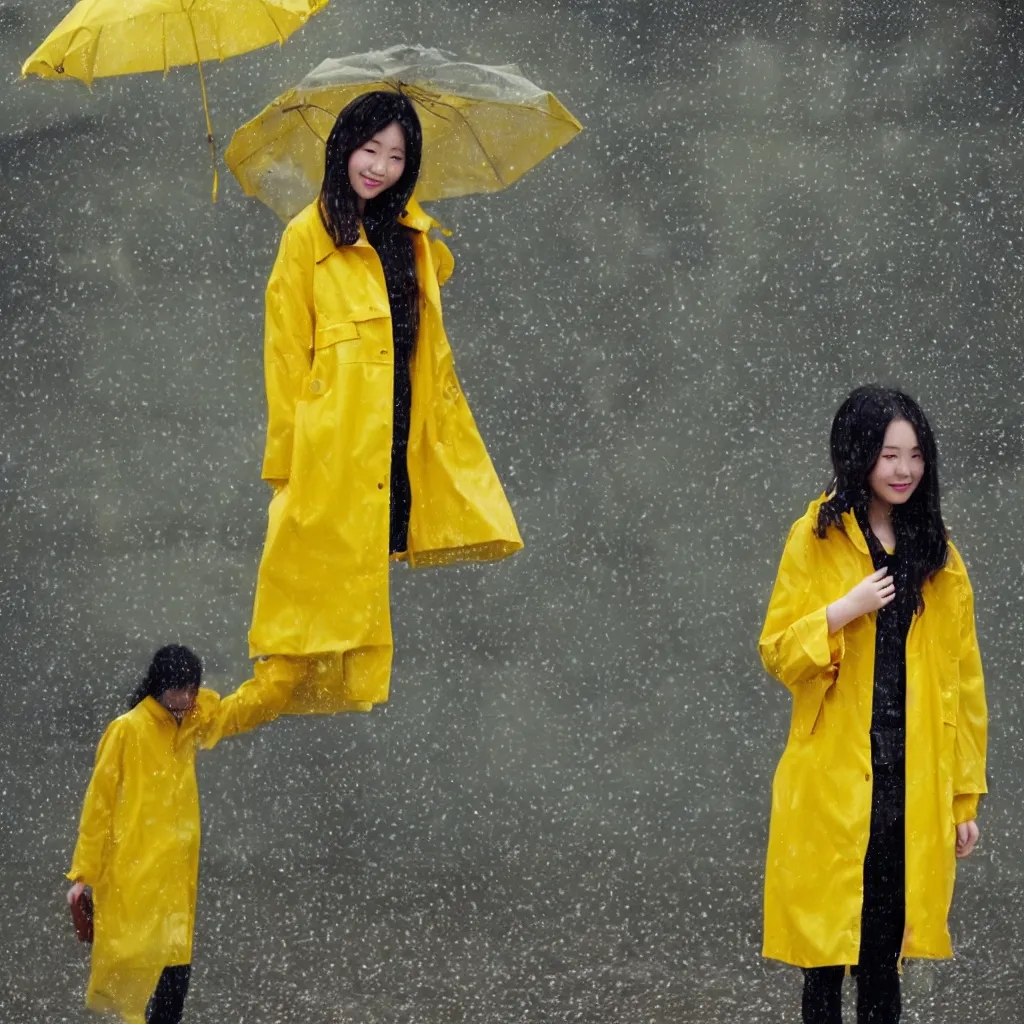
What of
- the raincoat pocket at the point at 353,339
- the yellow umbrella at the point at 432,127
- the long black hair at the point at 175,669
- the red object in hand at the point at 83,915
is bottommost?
the red object in hand at the point at 83,915

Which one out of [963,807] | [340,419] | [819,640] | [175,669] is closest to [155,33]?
[340,419]

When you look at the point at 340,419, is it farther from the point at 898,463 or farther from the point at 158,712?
the point at 898,463

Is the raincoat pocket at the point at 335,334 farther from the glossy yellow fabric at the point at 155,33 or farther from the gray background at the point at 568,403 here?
the gray background at the point at 568,403

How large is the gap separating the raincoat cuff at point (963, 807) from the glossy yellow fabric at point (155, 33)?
7.66ft

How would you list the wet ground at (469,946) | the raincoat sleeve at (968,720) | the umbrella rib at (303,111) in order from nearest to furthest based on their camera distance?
the raincoat sleeve at (968,720) < the umbrella rib at (303,111) < the wet ground at (469,946)

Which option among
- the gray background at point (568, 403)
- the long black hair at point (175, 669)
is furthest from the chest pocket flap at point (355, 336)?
the gray background at point (568, 403)

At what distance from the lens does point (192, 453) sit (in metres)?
7.41

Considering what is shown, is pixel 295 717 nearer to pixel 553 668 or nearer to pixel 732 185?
pixel 553 668

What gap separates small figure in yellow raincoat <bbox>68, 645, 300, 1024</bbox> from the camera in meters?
5.41

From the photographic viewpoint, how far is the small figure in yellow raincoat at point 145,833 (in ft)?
17.7

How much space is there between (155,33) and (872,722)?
227 cm

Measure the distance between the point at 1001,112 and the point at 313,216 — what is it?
3348mm

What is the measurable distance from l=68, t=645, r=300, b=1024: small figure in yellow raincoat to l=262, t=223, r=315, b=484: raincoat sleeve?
32.3 inches

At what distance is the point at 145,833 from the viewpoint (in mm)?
5430
